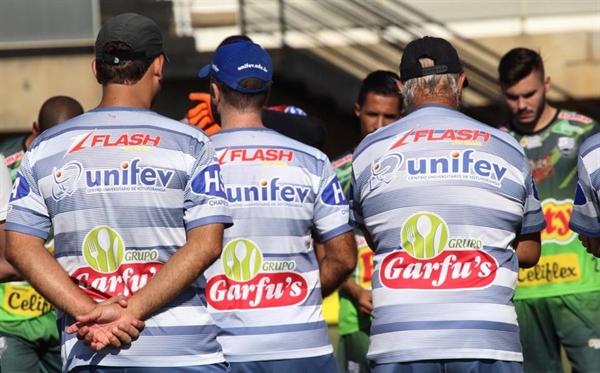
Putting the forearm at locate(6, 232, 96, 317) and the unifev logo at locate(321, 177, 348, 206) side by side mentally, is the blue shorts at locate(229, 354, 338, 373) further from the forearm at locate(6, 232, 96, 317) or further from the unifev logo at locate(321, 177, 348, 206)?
the forearm at locate(6, 232, 96, 317)

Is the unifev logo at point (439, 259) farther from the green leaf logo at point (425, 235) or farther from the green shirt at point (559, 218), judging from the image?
the green shirt at point (559, 218)

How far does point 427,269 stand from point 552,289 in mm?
2977

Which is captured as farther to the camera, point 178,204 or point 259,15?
point 259,15

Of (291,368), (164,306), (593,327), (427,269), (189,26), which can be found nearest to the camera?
(164,306)

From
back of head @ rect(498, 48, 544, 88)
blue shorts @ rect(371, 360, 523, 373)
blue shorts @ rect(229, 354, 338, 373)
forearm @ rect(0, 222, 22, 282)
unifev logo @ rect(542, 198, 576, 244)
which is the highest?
back of head @ rect(498, 48, 544, 88)

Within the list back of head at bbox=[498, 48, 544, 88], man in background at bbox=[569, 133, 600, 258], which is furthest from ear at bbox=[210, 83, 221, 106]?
back of head at bbox=[498, 48, 544, 88]

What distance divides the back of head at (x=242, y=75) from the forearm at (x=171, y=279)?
1.34 metres

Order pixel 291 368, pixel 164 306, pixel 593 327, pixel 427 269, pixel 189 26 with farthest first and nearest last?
pixel 189 26 → pixel 593 327 → pixel 291 368 → pixel 427 269 → pixel 164 306

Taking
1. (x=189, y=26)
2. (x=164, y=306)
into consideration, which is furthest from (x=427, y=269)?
(x=189, y=26)

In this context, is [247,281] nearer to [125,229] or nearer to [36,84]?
[125,229]

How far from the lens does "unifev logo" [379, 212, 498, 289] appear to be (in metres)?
4.47

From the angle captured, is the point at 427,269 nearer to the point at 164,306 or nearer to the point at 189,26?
the point at 164,306

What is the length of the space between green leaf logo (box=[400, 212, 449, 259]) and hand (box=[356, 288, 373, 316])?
8.09 feet

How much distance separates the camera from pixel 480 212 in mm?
4500
